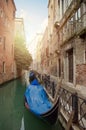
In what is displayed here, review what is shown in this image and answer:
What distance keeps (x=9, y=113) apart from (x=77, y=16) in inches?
195

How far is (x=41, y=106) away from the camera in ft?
21.2

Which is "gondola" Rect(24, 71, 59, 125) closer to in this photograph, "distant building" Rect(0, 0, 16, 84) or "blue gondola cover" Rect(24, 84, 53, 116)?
"blue gondola cover" Rect(24, 84, 53, 116)

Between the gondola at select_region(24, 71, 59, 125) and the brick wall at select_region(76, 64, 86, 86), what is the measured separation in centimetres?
151

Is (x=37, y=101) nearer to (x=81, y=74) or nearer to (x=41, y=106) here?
(x=41, y=106)

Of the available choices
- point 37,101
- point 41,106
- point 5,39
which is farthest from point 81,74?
point 5,39

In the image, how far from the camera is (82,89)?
7.53 meters

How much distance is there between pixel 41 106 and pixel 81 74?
89.0 inches

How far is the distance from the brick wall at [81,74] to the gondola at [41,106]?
1506 millimetres

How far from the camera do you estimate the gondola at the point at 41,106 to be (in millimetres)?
4973

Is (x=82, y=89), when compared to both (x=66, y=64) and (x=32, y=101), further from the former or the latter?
(x=66, y=64)

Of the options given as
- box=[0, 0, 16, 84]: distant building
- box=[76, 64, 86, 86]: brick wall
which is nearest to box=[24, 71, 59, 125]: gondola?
Result: box=[76, 64, 86, 86]: brick wall

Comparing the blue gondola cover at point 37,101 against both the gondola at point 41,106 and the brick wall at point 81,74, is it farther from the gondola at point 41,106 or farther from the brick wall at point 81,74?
the brick wall at point 81,74

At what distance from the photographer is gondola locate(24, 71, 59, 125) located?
4973 mm

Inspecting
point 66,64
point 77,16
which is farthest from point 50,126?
point 66,64
